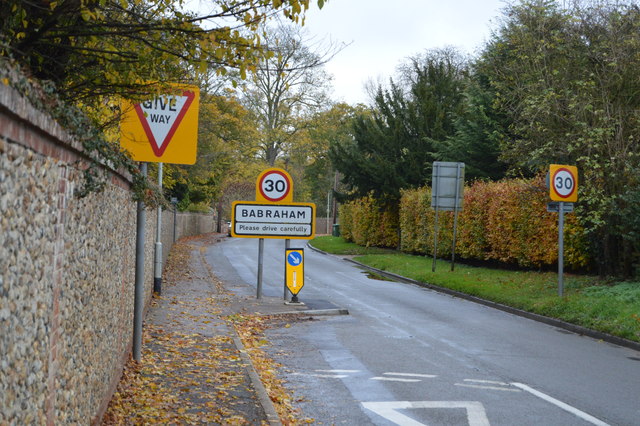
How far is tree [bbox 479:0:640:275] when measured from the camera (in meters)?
17.5

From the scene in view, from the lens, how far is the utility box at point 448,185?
1011 inches

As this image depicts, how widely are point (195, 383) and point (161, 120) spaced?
10.6 ft

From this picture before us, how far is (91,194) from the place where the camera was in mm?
4945

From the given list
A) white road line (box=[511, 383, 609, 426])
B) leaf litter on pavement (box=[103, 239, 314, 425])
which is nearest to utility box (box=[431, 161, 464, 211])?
leaf litter on pavement (box=[103, 239, 314, 425])

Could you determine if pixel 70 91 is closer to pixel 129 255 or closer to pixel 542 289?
pixel 129 255

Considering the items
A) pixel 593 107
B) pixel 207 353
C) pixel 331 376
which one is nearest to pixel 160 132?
pixel 207 353

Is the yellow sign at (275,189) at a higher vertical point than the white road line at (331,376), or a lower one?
higher

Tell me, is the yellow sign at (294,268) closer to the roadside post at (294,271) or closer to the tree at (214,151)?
the roadside post at (294,271)

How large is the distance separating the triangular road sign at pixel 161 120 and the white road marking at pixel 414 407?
13.1ft

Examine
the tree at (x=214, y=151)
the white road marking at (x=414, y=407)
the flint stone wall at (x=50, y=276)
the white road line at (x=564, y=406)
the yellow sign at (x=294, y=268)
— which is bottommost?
the white road marking at (x=414, y=407)

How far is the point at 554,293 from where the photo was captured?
17.4 metres

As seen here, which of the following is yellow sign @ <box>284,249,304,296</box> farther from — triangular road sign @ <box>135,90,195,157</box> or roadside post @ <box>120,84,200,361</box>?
triangular road sign @ <box>135,90,195,157</box>

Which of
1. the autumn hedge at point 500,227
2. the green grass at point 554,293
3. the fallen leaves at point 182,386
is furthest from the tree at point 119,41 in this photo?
the autumn hedge at point 500,227

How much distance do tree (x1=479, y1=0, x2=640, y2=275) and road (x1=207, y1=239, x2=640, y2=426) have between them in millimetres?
3771
